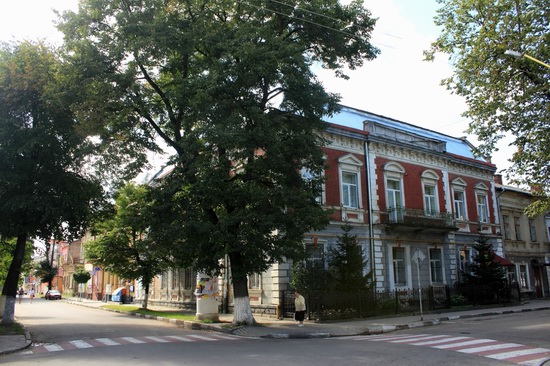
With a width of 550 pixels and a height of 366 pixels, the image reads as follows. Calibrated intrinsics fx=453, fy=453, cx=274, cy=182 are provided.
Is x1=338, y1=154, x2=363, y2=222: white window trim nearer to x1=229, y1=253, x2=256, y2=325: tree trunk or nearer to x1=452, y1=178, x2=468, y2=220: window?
x1=229, y1=253, x2=256, y2=325: tree trunk

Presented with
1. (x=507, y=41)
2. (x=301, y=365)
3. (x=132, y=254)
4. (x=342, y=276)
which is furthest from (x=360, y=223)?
(x=301, y=365)

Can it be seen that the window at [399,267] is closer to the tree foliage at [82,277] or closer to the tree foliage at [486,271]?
the tree foliage at [486,271]

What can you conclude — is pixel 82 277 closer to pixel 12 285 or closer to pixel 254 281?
pixel 12 285

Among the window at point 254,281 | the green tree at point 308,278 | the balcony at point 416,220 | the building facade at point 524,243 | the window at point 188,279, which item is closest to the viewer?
the green tree at point 308,278

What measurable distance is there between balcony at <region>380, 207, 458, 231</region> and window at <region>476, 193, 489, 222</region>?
6.17 m

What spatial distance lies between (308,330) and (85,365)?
9.15 m

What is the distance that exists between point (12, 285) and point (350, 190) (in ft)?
57.9

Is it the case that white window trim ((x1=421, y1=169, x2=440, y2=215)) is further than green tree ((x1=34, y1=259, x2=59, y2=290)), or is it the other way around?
green tree ((x1=34, y1=259, x2=59, y2=290))

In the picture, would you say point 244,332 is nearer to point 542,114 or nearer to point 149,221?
point 149,221

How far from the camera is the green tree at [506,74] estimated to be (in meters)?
17.2

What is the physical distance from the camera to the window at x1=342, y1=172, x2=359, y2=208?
25.8 metres

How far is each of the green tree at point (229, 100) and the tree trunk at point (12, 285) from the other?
7.14 metres

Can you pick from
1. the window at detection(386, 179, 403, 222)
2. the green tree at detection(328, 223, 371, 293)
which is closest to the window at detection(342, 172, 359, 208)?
the window at detection(386, 179, 403, 222)

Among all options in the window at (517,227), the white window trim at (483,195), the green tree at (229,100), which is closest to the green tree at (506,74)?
the green tree at (229,100)
